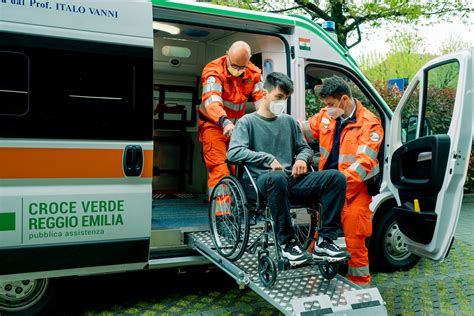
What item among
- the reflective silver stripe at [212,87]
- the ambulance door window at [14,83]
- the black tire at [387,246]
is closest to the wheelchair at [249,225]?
the reflective silver stripe at [212,87]

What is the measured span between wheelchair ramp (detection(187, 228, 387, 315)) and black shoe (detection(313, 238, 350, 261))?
228mm

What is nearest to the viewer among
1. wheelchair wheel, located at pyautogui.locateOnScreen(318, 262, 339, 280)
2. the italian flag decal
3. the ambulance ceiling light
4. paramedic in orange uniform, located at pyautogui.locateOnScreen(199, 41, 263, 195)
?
wheelchair wheel, located at pyautogui.locateOnScreen(318, 262, 339, 280)

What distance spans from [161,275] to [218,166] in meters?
1.32

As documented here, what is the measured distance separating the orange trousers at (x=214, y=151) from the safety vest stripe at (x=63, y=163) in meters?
1.03

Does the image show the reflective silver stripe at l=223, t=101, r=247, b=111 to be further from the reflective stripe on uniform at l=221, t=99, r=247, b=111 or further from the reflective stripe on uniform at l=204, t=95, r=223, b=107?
the reflective stripe on uniform at l=204, t=95, r=223, b=107

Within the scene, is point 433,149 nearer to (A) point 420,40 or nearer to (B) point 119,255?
(B) point 119,255

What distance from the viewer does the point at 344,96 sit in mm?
4258

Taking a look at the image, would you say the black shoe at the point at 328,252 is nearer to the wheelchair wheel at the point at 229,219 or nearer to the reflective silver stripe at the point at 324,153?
the wheelchair wheel at the point at 229,219

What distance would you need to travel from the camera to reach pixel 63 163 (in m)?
3.64

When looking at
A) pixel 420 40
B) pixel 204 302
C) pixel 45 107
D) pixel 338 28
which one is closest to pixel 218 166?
pixel 204 302

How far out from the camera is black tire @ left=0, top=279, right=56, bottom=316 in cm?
385

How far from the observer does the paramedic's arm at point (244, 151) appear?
3.84 m

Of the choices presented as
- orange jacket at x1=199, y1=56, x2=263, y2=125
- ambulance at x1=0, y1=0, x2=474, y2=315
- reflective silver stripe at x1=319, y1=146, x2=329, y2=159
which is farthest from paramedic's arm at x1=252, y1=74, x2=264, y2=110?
reflective silver stripe at x1=319, y1=146, x2=329, y2=159

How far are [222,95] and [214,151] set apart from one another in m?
Result: 0.55
